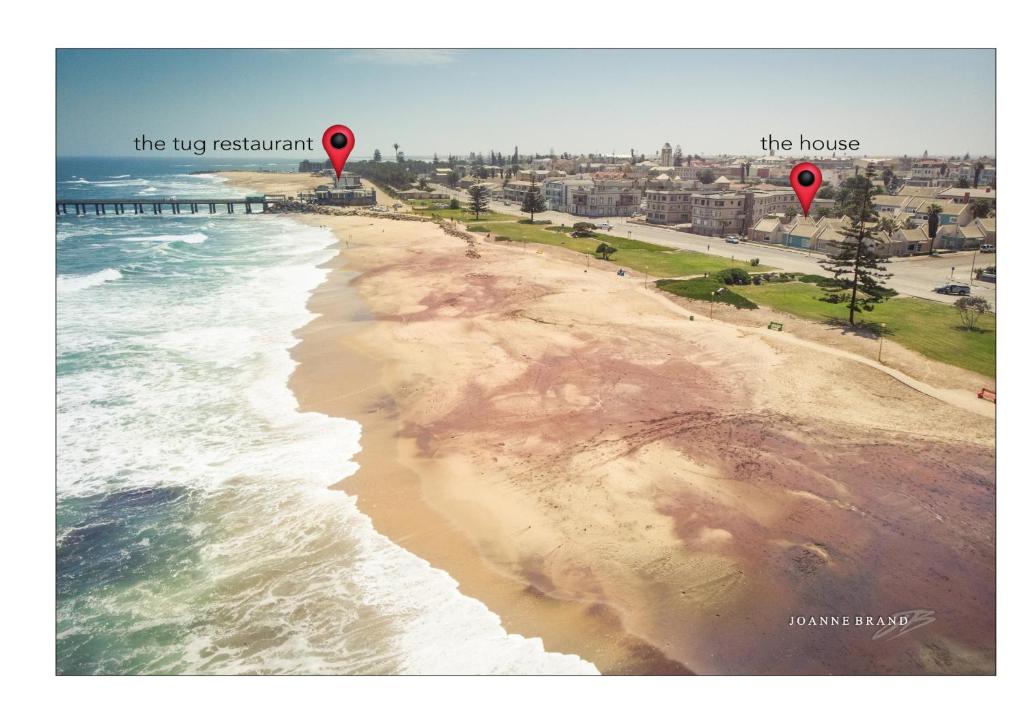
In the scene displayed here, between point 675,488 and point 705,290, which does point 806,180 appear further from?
point 705,290

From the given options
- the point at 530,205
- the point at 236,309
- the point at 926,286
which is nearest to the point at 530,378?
the point at 236,309

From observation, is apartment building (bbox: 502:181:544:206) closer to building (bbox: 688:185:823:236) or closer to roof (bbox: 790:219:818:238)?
Answer: building (bbox: 688:185:823:236)

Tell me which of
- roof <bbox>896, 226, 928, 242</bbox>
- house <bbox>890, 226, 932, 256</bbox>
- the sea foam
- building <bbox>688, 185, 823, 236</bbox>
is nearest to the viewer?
the sea foam

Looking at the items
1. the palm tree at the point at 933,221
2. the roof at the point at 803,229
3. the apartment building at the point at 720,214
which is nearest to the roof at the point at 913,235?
the palm tree at the point at 933,221

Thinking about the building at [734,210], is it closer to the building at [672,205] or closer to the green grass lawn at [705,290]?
the building at [672,205]

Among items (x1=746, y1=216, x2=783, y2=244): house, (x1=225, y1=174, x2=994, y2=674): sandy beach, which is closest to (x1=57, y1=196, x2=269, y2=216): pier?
(x1=225, y1=174, x2=994, y2=674): sandy beach

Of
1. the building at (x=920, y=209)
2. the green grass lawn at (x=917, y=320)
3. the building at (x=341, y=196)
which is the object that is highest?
the building at (x=341, y=196)

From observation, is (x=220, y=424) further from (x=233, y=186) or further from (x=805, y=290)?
(x=233, y=186)
